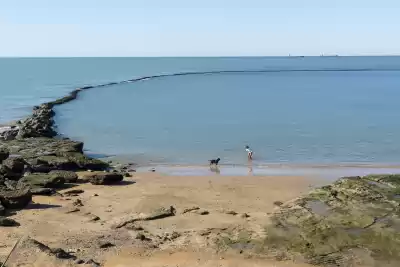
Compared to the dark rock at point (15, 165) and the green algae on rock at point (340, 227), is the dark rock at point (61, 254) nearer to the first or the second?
the green algae on rock at point (340, 227)

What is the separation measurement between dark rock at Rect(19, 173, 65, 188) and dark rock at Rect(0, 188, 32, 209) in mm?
2088

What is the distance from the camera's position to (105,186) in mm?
21297

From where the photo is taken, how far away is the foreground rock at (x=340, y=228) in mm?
13289

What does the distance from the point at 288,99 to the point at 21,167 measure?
2094 inches

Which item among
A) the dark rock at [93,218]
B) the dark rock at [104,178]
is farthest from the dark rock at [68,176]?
the dark rock at [93,218]

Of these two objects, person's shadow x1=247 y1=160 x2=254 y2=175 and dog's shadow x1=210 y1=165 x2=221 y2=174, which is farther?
dog's shadow x1=210 y1=165 x2=221 y2=174

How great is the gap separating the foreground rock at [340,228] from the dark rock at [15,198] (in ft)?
26.8

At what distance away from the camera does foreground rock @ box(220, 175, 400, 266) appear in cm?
1329

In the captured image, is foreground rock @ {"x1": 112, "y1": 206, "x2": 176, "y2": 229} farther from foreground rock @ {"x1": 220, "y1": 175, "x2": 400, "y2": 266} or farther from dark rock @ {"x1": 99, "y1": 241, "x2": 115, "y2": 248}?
foreground rock @ {"x1": 220, "y1": 175, "x2": 400, "y2": 266}

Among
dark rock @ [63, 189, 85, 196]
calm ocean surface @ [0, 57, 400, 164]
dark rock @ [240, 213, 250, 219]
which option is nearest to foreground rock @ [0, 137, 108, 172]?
calm ocean surface @ [0, 57, 400, 164]

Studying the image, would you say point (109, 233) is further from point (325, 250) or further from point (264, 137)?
point (264, 137)

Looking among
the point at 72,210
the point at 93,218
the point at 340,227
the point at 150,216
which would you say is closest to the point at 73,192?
the point at 72,210

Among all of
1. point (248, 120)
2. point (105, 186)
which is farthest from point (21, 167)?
point (248, 120)

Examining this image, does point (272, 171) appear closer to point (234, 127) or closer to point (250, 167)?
point (250, 167)
